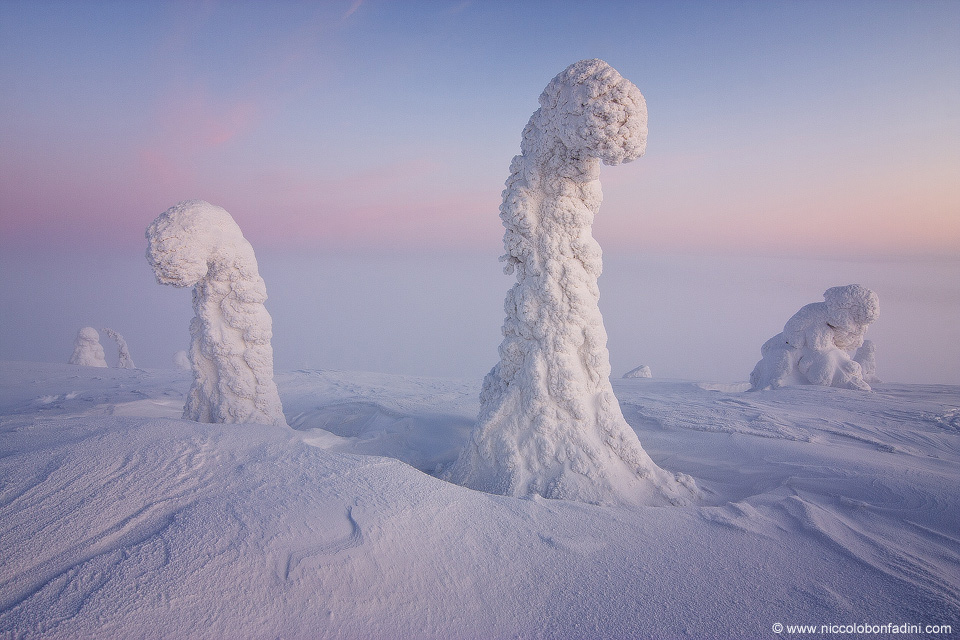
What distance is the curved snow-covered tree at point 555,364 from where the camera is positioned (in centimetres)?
351

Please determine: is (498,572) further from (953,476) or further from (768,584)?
(953,476)

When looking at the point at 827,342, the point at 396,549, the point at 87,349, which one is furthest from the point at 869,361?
the point at 87,349

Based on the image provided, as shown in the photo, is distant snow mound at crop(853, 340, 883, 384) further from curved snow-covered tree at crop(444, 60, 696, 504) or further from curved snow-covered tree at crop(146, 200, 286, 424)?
curved snow-covered tree at crop(146, 200, 286, 424)

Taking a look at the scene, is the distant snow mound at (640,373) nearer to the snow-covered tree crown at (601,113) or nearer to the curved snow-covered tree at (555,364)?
the curved snow-covered tree at (555,364)

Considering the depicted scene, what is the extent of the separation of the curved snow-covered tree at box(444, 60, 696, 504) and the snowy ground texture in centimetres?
69

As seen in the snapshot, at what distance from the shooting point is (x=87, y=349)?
1263cm

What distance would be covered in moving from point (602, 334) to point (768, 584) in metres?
2.12

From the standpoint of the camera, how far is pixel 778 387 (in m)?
8.10

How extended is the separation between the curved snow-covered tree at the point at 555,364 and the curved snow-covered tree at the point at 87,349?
47.0 feet

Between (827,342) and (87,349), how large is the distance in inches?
754

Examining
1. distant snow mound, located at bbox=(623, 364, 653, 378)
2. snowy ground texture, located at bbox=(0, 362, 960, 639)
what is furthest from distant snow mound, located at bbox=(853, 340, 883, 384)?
snowy ground texture, located at bbox=(0, 362, 960, 639)

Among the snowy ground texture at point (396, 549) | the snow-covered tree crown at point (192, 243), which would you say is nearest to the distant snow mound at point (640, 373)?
the snowy ground texture at point (396, 549)

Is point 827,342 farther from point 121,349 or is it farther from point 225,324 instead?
point 121,349

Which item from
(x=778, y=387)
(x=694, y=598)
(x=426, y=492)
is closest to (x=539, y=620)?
(x=694, y=598)
